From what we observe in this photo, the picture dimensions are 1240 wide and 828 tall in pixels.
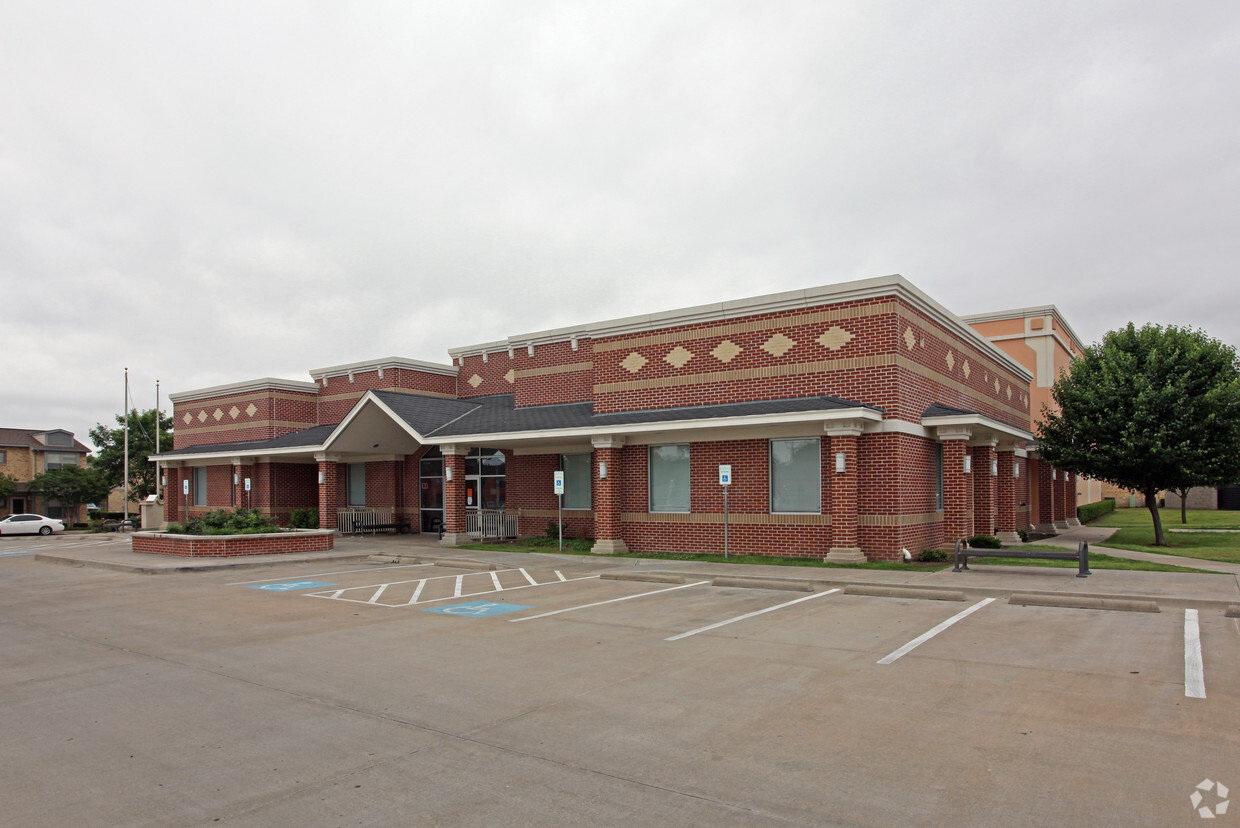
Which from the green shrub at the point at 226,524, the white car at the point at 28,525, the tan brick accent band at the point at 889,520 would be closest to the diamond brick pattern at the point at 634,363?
the tan brick accent band at the point at 889,520

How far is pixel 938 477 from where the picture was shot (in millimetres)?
21000

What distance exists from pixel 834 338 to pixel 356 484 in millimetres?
21913

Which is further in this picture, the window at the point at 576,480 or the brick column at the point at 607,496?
the window at the point at 576,480

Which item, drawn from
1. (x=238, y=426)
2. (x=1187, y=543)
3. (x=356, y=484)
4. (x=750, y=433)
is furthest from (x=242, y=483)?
(x=1187, y=543)

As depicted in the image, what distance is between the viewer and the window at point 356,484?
1281 inches

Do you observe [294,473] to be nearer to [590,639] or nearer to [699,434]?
[699,434]

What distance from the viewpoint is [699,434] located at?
20.0 m

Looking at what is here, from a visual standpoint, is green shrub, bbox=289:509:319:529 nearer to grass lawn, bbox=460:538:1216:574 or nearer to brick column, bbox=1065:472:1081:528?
grass lawn, bbox=460:538:1216:574

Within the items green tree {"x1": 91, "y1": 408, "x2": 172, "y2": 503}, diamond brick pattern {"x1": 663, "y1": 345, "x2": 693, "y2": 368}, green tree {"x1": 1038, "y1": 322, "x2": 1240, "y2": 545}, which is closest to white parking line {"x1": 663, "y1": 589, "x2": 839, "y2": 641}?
diamond brick pattern {"x1": 663, "y1": 345, "x2": 693, "y2": 368}

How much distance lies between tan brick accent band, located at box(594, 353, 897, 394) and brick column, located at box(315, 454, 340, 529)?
12.4m

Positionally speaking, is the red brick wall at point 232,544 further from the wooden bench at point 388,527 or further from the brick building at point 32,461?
the brick building at point 32,461

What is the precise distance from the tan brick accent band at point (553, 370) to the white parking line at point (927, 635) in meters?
16.0

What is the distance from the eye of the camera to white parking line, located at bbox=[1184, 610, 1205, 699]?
23.8 feet

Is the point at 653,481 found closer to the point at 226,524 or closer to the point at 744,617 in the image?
the point at 744,617
